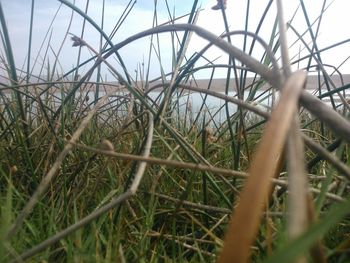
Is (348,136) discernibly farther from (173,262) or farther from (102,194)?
(102,194)

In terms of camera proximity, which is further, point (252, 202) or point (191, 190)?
point (191, 190)

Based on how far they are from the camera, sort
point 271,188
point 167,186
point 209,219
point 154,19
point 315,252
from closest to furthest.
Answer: point 315,252
point 271,188
point 209,219
point 167,186
point 154,19

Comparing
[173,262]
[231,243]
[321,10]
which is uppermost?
[321,10]

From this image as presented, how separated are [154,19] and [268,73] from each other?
791mm

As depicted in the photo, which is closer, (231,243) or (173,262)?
(231,243)

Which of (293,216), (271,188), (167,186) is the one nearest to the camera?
(293,216)

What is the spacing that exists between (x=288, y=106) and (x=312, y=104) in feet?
0.33

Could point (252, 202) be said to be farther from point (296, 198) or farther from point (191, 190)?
point (191, 190)

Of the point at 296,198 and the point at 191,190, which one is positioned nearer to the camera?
the point at 296,198

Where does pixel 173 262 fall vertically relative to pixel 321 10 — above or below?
below

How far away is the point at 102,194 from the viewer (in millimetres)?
693

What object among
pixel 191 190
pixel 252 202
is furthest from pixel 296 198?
pixel 191 190

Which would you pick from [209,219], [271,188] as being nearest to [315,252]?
[271,188]

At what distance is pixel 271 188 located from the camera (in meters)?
0.47
